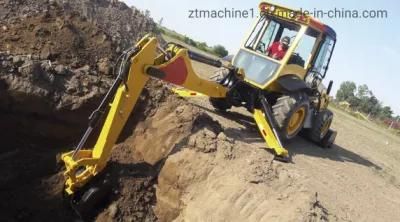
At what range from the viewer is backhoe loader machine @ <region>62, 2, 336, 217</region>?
5.76m

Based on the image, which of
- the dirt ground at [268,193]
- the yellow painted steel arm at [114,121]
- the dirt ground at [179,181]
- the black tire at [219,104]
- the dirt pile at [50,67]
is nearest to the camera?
the yellow painted steel arm at [114,121]

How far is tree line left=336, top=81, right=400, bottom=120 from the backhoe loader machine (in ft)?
174

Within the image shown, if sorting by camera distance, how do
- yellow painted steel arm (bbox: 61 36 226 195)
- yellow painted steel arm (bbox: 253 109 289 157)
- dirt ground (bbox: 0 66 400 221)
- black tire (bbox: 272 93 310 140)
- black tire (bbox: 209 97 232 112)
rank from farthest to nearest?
black tire (bbox: 209 97 232 112), black tire (bbox: 272 93 310 140), yellow painted steel arm (bbox: 253 109 289 157), dirt ground (bbox: 0 66 400 221), yellow painted steel arm (bbox: 61 36 226 195)

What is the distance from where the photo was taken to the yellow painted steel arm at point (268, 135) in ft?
25.8

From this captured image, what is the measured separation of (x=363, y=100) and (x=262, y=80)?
196 feet

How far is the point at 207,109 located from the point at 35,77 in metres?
3.97

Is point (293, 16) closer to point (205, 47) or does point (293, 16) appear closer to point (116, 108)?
point (116, 108)

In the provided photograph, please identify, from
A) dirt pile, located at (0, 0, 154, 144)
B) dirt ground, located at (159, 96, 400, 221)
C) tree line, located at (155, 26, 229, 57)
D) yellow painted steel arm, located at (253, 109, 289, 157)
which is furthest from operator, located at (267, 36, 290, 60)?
tree line, located at (155, 26, 229, 57)

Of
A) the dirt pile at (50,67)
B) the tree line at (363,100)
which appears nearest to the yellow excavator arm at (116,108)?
the dirt pile at (50,67)

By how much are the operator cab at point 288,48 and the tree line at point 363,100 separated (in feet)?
175

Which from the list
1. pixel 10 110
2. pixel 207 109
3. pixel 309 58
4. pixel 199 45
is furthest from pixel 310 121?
pixel 199 45

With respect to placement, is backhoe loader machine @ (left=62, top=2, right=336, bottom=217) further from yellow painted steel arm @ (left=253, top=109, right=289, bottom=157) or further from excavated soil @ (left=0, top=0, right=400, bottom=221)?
excavated soil @ (left=0, top=0, right=400, bottom=221)

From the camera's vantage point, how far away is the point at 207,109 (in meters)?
9.73

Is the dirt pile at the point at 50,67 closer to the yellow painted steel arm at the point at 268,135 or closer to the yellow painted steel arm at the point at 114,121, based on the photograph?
the yellow painted steel arm at the point at 114,121
